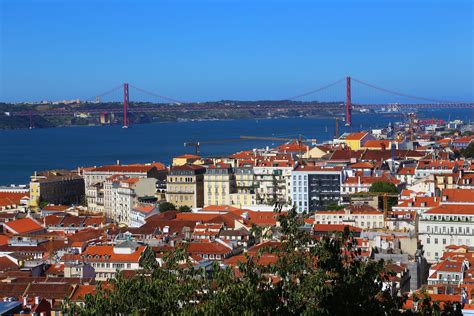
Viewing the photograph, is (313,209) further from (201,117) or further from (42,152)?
(201,117)

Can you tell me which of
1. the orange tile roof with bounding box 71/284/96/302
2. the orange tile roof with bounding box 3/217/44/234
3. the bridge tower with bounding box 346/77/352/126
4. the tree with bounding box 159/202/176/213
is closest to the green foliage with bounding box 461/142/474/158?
the tree with bounding box 159/202/176/213

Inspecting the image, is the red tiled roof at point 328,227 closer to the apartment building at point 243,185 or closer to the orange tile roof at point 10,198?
the apartment building at point 243,185

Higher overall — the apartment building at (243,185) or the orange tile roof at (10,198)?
the apartment building at (243,185)

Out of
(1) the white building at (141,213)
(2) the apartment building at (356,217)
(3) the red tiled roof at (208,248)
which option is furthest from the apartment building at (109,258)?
(1) the white building at (141,213)

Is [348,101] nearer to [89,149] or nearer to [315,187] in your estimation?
[89,149]

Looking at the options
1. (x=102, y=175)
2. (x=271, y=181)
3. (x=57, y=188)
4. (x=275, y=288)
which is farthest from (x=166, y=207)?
(x=275, y=288)

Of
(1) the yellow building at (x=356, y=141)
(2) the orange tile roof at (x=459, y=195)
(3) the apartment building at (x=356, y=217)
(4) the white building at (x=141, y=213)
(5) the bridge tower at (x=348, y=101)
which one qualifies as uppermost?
(5) the bridge tower at (x=348, y=101)

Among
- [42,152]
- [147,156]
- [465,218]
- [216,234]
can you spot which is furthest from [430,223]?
[42,152]
